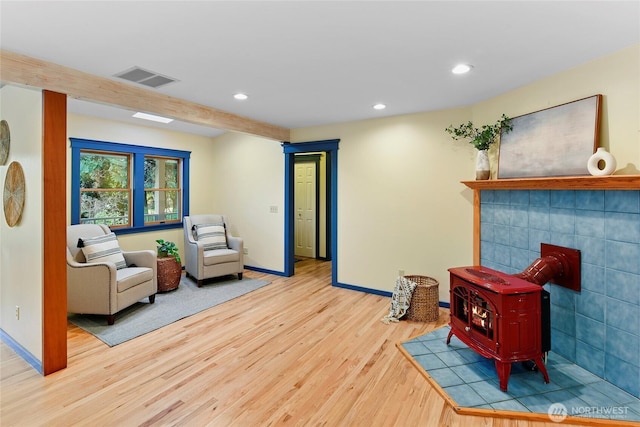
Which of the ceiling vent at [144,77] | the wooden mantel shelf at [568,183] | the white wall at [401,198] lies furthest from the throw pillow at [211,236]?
the wooden mantel shelf at [568,183]

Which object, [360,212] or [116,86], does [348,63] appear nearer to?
[116,86]

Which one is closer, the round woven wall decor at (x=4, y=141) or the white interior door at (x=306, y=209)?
the round woven wall decor at (x=4, y=141)

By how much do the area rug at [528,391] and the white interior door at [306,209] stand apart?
13.9 ft

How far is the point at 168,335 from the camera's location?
3.20 m

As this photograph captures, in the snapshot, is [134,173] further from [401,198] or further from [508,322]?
[508,322]

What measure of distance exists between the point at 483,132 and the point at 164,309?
4.09 meters

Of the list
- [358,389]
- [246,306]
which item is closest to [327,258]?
[246,306]

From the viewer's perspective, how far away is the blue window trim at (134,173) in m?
4.35

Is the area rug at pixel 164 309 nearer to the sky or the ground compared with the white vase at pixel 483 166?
nearer to the ground

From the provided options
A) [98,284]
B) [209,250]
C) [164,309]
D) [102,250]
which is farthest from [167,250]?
[98,284]

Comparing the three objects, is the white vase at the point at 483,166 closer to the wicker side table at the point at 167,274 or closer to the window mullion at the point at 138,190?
the wicker side table at the point at 167,274

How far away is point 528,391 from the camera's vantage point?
7.42 feet

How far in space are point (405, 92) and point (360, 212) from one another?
180 centimetres

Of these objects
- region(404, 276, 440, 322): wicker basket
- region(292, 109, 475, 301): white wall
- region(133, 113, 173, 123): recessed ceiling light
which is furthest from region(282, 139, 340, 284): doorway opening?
region(133, 113, 173, 123): recessed ceiling light
